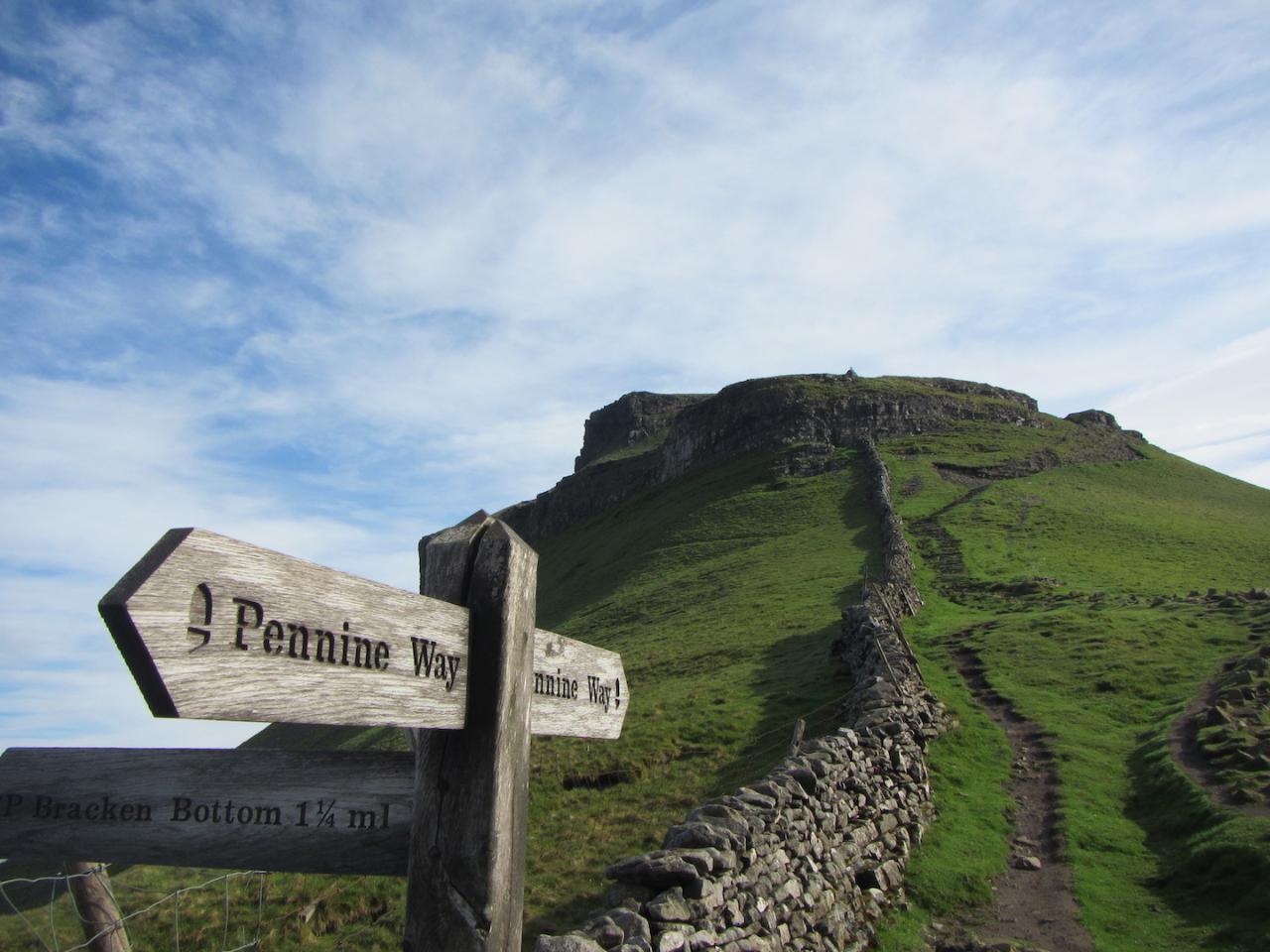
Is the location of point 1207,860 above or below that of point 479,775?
below

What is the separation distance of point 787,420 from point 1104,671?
58.9m

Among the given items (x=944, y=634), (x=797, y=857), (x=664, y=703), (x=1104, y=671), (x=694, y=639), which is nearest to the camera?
(x=797, y=857)

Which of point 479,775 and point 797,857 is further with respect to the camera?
point 797,857

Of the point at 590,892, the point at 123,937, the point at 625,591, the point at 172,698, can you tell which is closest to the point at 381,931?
the point at 590,892

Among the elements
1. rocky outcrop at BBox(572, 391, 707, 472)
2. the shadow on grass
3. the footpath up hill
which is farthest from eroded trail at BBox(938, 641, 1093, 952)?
rocky outcrop at BBox(572, 391, 707, 472)

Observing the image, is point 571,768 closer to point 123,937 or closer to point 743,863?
point 743,863

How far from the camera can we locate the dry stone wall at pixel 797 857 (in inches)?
301

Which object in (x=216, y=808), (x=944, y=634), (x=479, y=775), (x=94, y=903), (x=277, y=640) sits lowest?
(x=94, y=903)

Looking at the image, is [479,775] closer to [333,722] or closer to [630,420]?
[333,722]

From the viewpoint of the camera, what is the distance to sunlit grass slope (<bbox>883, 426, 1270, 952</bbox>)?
1195 centimetres

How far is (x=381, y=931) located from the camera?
12.0m

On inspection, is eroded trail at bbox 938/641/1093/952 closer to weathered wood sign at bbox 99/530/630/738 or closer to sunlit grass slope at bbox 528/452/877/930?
sunlit grass slope at bbox 528/452/877/930

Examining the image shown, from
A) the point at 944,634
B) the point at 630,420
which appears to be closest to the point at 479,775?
the point at 944,634

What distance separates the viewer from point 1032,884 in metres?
12.6
